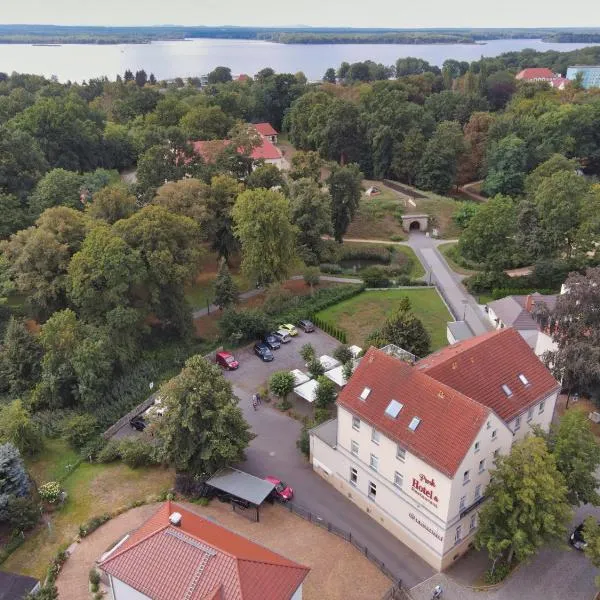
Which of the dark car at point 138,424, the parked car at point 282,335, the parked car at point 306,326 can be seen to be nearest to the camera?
the dark car at point 138,424

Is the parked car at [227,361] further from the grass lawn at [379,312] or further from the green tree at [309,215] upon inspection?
the green tree at [309,215]

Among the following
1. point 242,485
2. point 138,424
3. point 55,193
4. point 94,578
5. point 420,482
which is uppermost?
point 55,193

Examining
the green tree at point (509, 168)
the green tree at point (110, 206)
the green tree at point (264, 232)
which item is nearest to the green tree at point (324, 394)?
the green tree at point (264, 232)

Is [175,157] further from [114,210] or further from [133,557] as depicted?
[133,557]

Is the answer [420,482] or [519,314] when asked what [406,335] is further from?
[420,482]

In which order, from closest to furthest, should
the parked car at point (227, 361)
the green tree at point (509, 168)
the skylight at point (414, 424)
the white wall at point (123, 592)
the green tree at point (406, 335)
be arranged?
the white wall at point (123, 592) < the skylight at point (414, 424) < the green tree at point (406, 335) < the parked car at point (227, 361) < the green tree at point (509, 168)

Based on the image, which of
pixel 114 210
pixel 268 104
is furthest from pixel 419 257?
pixel 268 104

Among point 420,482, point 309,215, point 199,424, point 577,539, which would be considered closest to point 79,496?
point 199,424
